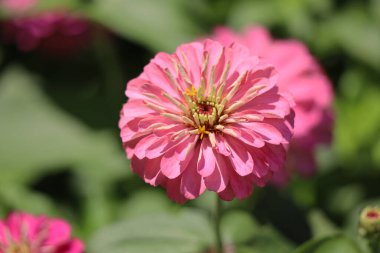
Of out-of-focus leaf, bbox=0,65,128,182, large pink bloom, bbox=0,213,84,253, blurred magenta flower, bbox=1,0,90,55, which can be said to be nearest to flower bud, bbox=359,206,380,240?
large pink bloom, bbox=0,213,84,253

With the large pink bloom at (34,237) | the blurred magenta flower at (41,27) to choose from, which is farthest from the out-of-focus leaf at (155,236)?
→ the blurred magenta flower at (41,27)

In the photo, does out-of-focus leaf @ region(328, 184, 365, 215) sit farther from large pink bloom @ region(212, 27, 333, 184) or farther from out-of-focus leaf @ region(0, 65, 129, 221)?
out-of-focus leaf @ region(0, 65, 129, 221)

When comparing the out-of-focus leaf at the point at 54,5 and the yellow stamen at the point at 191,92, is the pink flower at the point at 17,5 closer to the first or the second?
the out-of-focus leaf at the point at 54,5

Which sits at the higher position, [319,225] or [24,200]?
[24,200]

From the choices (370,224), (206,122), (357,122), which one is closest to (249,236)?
(370,224)

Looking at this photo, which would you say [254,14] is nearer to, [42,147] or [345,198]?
[345,198]
